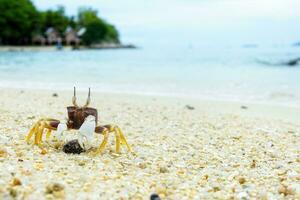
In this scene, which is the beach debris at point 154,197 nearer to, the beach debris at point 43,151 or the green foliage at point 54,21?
the beach debris at point 43,151

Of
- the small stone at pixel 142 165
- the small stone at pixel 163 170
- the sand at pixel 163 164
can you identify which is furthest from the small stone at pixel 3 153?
the small stone at pixel 163 170

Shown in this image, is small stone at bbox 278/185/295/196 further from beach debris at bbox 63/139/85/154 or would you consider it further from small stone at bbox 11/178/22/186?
small stone at bbox 11/178/22/186

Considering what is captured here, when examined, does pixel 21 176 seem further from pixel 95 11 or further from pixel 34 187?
pixel 95 11

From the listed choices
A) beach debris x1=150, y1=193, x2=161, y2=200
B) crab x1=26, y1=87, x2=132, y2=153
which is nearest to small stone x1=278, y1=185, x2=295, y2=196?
beach debris x1=150, y1=193, x2=161, y2=200

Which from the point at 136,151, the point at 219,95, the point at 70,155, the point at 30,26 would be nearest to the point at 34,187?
the point at 70,155

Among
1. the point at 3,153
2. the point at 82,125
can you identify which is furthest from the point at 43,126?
the point at 3,153

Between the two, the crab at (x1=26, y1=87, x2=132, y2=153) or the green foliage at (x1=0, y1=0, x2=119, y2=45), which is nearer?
the crab at (x1=26, y1=87, x2=132, y2=153)
